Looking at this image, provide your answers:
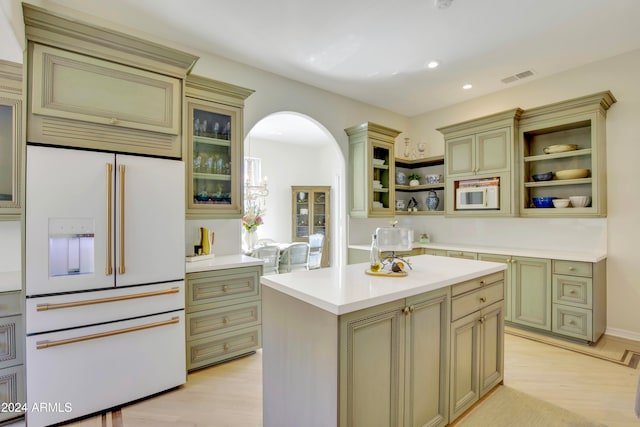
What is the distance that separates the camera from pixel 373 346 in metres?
1.44

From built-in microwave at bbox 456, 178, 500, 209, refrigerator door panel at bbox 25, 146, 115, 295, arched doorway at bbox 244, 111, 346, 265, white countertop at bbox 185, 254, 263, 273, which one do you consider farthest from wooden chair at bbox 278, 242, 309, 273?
refrigerator door panel at bbox 25, 146, 115, 295

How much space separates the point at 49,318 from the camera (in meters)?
1.81

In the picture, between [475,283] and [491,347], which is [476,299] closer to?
[475,283]

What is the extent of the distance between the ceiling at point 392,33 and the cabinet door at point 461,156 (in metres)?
0.76

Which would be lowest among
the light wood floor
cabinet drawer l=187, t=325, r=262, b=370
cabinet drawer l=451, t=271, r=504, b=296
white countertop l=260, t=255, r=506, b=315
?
the light wood floor

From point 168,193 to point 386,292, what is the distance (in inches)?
67.3

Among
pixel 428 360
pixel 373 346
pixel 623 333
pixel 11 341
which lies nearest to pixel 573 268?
pixel 623 333

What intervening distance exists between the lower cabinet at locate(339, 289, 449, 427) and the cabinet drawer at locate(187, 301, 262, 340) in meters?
1.63

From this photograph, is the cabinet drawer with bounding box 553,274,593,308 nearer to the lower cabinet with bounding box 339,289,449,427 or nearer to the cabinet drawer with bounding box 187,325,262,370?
the lower cabinet with bounding box 339,289,449,427

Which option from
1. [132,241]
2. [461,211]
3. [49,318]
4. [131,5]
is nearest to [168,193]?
[132,241]

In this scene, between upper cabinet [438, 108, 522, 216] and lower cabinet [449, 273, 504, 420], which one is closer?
lower cabinet [449, 273, 504, 420]

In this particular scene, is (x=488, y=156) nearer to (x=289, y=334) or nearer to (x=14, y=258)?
(x=289, y=334)

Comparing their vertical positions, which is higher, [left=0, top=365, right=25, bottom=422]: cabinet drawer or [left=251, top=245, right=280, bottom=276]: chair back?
[left=251, top=245, right=280, bottom=276]: chair back

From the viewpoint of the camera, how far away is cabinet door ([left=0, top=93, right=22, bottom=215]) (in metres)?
2.16
